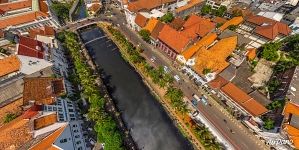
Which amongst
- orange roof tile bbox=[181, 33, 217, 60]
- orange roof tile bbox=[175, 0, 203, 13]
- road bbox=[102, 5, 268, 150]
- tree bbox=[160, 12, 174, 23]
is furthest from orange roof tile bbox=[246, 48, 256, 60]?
orange roof tile bbox=[175, 0, 203, 13]

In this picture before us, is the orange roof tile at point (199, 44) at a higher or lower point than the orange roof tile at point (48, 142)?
higher

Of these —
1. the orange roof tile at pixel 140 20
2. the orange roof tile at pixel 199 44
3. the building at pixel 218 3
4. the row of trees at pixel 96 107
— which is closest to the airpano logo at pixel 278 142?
the orange roof tile at pixel 199 44

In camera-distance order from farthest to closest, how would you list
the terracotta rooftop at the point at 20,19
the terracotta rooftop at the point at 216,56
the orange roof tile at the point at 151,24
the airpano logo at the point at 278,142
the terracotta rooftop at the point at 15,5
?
1. the terracotta rooftop at the point at 15,5
2. the terracotta rooftop at the point at 20,19
3. the orange roof tile at the point at 151,24
4. the terracotta rooftop at the point at 216,56
5. the airpano logo at the point at 278,142

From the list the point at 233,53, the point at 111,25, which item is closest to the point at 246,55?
the point at 233,53

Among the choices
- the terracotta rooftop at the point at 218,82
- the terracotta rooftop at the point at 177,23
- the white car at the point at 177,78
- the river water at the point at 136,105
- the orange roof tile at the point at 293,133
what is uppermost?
the terracotta rooftop at the point at 177,23

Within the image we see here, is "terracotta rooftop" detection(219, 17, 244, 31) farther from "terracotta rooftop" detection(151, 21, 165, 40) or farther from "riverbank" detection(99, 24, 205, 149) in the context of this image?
"riverbank" detection(99, 24, 205, 149)

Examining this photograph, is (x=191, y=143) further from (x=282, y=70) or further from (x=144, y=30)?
(x=144, y=30)

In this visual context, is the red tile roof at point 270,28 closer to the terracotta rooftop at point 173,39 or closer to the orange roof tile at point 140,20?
the terracotta rooftop at point 173,39
